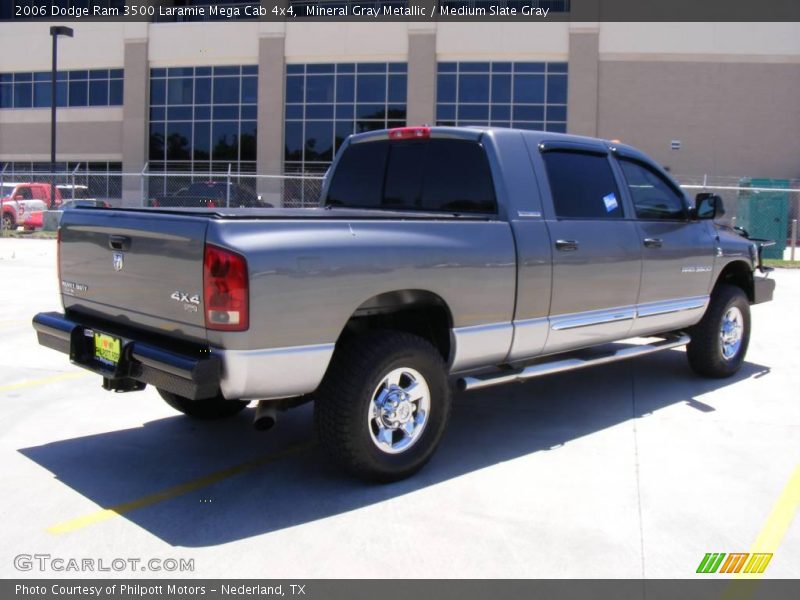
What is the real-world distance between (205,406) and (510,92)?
3087cm

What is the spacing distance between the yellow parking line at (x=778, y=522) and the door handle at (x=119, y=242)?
3558 mm

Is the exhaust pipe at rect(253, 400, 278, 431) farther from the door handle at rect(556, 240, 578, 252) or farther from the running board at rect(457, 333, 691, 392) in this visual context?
the door handle at rect(556, 240, 578, 252)

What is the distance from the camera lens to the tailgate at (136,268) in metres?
4.38

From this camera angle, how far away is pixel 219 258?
421 cm

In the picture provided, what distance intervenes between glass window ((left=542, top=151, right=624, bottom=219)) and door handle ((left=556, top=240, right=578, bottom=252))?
23 cm

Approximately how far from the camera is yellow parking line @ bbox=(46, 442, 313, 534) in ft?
14.3

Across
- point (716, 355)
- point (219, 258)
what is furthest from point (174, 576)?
point (716, 355)

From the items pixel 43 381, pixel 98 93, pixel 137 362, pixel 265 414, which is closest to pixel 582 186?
pixel 265 414

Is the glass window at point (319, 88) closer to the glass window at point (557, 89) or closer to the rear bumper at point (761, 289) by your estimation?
the glass window at point (557, 89)

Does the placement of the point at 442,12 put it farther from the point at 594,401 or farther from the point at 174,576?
the point at 174,576

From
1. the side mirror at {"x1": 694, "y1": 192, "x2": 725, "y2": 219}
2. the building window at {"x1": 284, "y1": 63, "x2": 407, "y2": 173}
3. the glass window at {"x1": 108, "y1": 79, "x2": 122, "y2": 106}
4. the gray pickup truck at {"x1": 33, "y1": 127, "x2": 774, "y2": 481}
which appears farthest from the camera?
the glass window at {"x1": 108, "y1": 79, "x2": 122, "y2": 106}

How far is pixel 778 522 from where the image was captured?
4555 mm

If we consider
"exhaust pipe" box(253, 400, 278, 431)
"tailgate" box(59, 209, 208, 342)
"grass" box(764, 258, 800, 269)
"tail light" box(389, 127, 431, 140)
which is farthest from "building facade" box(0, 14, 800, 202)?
"exhaust pipe" box(253, 400, 278, 431)

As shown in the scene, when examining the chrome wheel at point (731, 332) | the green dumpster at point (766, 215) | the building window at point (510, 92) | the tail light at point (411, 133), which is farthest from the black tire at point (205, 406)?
the building window at point (510, 92)
